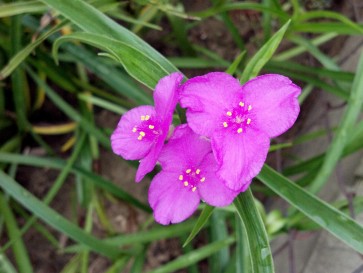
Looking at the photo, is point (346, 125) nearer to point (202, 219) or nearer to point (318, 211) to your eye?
point (318, 211)

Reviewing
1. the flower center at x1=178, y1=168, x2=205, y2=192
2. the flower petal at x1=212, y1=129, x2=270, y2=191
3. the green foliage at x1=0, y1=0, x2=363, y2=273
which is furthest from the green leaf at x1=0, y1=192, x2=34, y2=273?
the flower petal at x1=212, y1=129, x2=270, y2=191

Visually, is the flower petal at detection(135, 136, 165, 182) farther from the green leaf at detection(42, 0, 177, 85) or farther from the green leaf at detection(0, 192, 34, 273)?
the green leaf at detection(0, 192, 34, 273)

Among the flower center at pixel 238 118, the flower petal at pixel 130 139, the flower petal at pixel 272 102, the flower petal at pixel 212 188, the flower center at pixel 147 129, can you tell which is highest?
the flower petal at pixel 272 102

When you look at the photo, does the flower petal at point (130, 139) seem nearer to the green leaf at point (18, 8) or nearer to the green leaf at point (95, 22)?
the green leaf at point (95, 22)

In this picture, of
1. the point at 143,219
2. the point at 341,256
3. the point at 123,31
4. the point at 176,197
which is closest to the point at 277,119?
the point at 176,197

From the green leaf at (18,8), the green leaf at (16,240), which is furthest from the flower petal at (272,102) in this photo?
the green leaf at (16,240)

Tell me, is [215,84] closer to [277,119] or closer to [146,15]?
[277,119]

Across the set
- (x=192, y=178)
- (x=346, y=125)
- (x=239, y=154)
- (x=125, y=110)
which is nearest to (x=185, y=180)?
(x=192, y=178)
